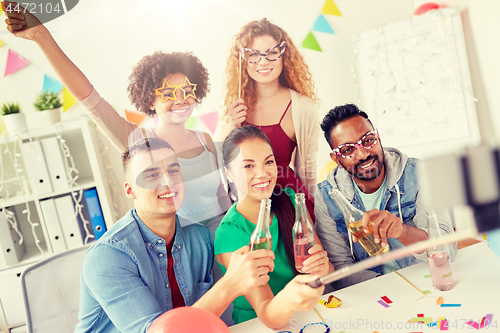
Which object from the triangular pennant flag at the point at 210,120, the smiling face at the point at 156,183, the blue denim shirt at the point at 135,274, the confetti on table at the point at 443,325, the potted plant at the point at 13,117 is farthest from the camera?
the potted plant at the point at 13,117

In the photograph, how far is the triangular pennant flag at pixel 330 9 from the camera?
149 cm

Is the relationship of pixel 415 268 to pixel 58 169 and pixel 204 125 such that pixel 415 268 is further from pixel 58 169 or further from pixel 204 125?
pixel 58 169

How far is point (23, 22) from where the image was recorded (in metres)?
1.19

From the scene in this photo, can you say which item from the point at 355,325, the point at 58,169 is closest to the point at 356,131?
the point at 355,325

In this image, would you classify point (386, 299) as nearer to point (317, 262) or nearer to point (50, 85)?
point (317, 262)

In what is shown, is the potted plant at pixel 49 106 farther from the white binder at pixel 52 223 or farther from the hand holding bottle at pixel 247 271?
the hand holding bottle at pixel 247 271

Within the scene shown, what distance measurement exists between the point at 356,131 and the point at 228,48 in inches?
24.0

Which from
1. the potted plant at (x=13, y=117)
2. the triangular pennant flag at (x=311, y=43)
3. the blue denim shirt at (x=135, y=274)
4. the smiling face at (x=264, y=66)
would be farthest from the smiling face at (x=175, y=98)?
the potted plant at (x=13, y=117)

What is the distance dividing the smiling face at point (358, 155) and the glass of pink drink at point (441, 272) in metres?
0.41

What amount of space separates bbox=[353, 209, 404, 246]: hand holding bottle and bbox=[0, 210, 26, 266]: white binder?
167 centimetres

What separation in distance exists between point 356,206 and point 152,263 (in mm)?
826

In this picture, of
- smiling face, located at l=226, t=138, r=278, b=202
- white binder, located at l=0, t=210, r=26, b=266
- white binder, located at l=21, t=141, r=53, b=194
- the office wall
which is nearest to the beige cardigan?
the office wall

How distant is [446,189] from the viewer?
53cm

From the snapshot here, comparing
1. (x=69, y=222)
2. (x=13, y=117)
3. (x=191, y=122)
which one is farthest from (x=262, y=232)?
(x=13, y=117)
